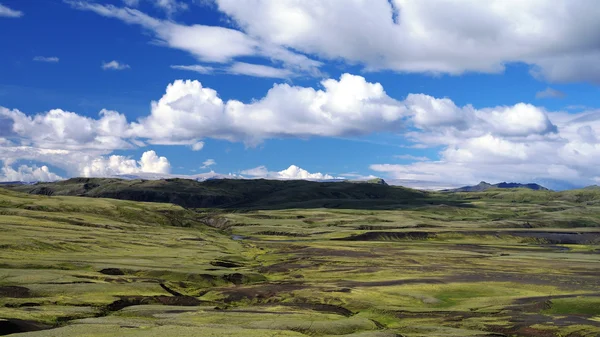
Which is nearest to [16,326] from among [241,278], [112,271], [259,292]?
[259,292]

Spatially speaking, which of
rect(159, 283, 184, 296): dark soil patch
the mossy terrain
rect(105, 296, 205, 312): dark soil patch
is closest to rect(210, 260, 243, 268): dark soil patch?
the mossy terrain

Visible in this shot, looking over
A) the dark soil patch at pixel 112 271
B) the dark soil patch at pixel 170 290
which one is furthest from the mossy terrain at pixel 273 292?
the dark soil patch at pixel 112 271

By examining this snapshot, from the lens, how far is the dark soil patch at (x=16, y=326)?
54062 millimetres

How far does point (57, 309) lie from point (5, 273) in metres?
26.5

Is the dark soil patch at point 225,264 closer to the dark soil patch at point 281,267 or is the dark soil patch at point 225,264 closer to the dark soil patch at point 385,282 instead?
the dark soil patch at point 281,267

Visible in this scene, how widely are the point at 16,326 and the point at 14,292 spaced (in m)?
25.0

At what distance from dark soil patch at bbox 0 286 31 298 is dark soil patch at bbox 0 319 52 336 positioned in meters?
20.4

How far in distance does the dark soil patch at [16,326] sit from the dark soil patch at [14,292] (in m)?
20.4

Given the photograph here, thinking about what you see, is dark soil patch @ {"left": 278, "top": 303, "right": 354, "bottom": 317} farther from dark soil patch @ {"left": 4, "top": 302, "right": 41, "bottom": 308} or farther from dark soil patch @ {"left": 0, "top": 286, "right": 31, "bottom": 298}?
dark soil patch @ {"left": 0, "top": 286, "right": 31, "bottom": 298}

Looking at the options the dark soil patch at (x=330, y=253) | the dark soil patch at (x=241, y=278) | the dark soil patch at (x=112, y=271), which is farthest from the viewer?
the dark soil patch at (x=330, y=253)

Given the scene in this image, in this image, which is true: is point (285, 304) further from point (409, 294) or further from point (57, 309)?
point (57, 309)

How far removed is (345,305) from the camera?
88750 millimetres

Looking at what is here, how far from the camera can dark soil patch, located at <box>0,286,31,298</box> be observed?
7597cm

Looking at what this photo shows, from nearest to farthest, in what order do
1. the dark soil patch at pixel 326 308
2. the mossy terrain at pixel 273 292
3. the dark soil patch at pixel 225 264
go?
1. the mossy terrain at pixel 273 292
2. the dark soil patch at pixel 326 308
3. the dark soil patch at pixel 225 264
